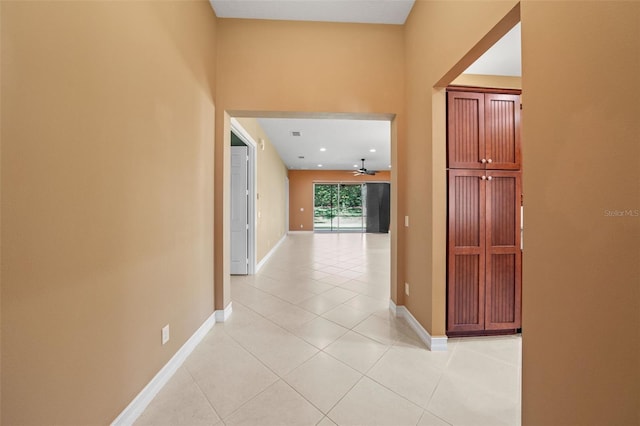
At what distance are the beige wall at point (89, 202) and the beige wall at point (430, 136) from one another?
1986 millimetres

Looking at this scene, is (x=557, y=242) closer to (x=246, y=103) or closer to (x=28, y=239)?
(x=28, y=239)

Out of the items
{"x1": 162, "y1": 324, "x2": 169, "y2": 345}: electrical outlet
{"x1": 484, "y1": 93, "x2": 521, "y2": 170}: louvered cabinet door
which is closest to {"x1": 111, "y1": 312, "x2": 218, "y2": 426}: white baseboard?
{"x1": 162, "y1": 324, "x2": 169, "y2": 345}: electrical outlet

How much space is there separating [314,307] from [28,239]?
7.97 feet

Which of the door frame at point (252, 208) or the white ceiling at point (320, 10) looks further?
the door frame at point (252, 208)

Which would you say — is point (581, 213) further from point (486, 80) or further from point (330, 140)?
point (330, 140)

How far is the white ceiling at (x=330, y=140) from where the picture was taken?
14.6 feet

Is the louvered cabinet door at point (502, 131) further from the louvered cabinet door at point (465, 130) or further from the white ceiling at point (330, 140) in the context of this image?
the white ceiling at point (330, 140)

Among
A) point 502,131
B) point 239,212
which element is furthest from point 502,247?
point 239,212

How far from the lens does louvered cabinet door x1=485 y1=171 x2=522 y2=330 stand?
6.83 ft

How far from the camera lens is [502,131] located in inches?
82.6

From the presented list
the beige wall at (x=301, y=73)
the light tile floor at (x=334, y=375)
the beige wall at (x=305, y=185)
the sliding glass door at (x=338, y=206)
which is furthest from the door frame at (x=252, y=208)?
the sliding glass door at (x=338, y=206)

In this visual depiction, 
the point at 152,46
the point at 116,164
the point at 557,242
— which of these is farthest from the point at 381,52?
the point at 116,164

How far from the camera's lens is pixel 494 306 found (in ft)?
6.89

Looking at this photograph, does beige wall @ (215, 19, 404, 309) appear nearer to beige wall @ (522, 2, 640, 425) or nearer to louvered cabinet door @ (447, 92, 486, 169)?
louvered cabinet door @ (447, 92, 486, 169)
